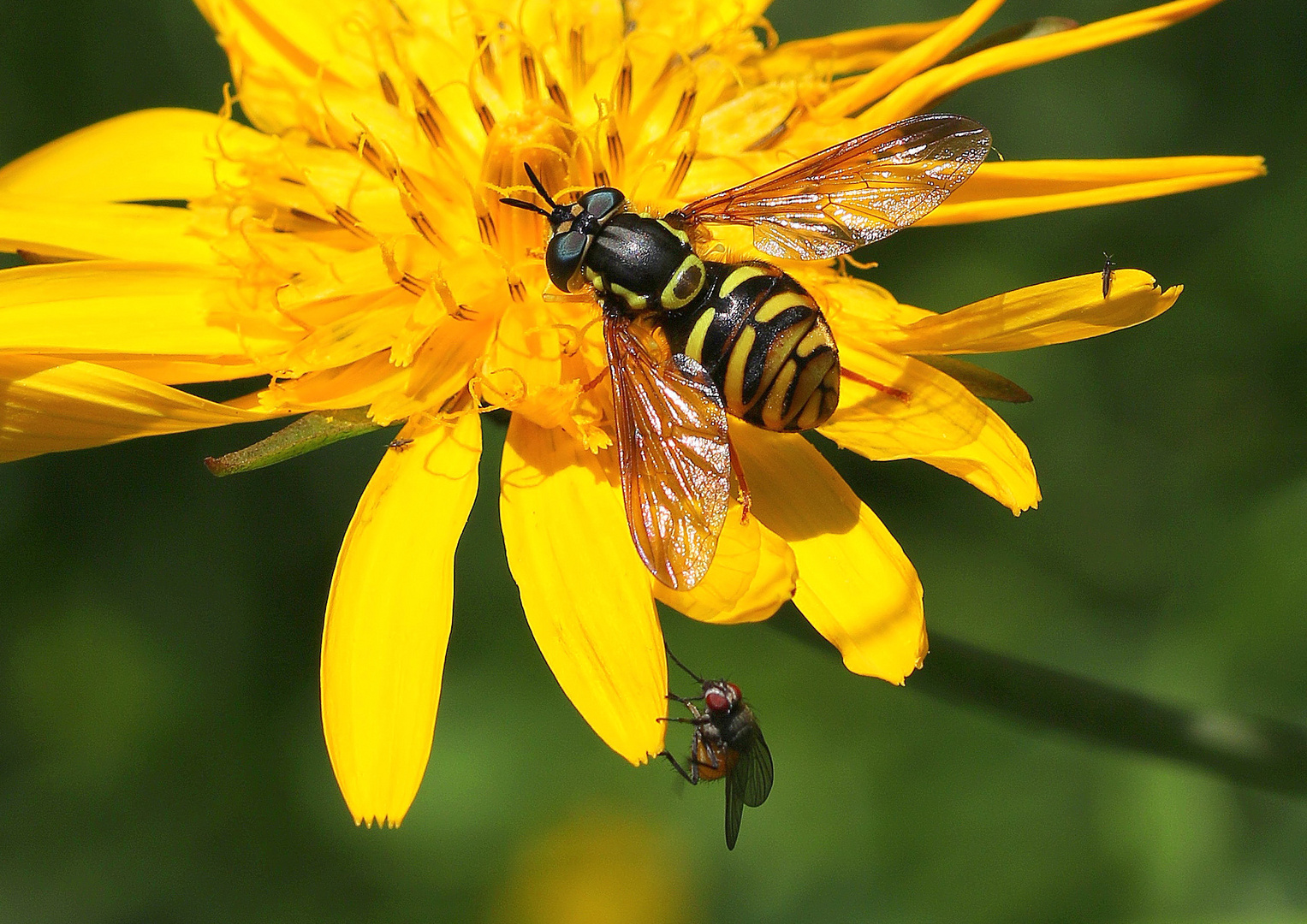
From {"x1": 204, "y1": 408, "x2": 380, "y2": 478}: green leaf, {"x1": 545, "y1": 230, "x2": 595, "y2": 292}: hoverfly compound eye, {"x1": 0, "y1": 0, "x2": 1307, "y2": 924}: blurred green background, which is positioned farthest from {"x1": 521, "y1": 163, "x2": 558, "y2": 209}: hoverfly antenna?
{"x1": 0, "y1": 0, "x2": 1307, "y2": 924}: blurred green background

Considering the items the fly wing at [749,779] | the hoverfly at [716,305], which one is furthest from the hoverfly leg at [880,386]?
the fly wing at [749,779]

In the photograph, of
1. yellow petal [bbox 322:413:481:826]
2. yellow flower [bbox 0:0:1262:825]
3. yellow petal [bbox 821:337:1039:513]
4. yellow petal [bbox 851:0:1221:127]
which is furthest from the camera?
yellow petal [bbox 851:0:1221:127]

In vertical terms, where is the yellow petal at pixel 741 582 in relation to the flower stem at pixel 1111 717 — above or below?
above

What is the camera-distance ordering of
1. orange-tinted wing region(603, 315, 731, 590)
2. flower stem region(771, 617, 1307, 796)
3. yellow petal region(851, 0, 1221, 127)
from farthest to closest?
yellow petal region(851, 0, 1221, 127) → flower stem region(771, 617, 1307, 796) → orange-tinted wing region(603, 315, 731, 590)

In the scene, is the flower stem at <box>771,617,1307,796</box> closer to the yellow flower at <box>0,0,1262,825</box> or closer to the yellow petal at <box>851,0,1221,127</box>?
the yellow flower at <box>0,0,1262,825</box>

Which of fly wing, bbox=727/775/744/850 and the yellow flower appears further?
fly wing, bbox=727/775/744/850

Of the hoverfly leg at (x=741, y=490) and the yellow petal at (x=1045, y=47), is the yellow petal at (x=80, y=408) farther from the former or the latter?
the yellow petal at (x=1045, y=47)

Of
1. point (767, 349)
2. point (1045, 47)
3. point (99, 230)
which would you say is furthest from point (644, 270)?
point (99, 230)
